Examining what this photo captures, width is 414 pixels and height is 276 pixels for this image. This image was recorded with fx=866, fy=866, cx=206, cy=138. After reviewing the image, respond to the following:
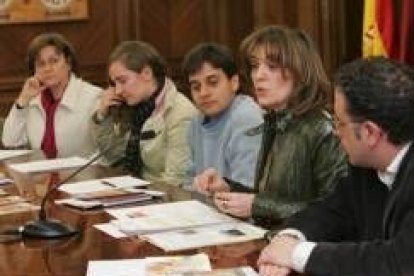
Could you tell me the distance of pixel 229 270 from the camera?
6.18ft

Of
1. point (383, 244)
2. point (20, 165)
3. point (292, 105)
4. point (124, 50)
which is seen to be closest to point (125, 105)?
point (124, 50)

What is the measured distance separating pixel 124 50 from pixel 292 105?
1345 mm

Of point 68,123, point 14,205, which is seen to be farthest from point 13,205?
point 68,123

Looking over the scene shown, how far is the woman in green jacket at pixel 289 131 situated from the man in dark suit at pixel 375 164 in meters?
0.40

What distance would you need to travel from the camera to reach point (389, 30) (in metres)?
4.38

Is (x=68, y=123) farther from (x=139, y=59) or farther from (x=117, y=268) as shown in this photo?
(x=117, y=268)

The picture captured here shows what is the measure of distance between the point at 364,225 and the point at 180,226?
51cm

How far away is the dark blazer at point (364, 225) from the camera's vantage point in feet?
5.75

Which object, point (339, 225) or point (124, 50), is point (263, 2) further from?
point (339, 225)

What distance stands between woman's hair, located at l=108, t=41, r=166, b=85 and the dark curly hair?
184cm

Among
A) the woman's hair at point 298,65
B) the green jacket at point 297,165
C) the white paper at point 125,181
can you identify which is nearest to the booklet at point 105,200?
the white paper at point 125,181

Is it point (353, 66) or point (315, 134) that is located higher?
point (353, 66)

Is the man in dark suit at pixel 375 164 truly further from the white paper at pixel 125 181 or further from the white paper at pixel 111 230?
the white paper at pixel 125 181

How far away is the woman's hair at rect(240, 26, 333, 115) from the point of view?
249cm
